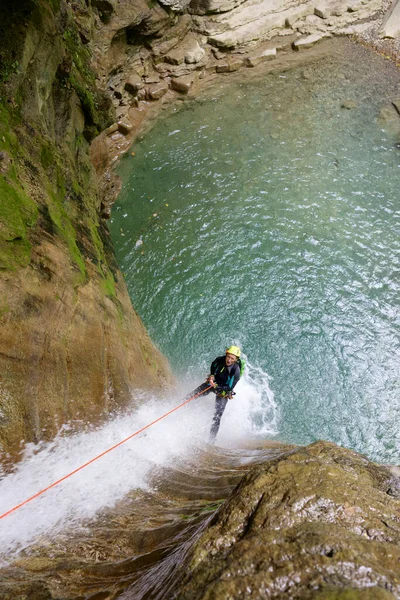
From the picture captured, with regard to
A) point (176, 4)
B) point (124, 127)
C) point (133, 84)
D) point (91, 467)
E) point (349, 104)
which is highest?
point (176, 4)

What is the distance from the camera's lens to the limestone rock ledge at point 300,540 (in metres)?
2.83

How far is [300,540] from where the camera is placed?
10.3ft

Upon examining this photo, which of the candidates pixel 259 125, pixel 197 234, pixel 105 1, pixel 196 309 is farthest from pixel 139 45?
pixel 196 309

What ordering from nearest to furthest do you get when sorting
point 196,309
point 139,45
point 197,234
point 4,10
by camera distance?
point 4,10
point 196,309
point 197,234
point 139,45

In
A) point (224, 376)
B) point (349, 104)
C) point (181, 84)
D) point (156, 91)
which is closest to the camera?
point (224, 376)

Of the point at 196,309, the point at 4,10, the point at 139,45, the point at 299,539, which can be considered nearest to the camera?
the point at 299,539

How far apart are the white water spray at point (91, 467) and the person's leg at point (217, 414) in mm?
204

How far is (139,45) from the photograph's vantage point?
15641 millimetres

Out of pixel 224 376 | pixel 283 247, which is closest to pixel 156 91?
pixel 283 247

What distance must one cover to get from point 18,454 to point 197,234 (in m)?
8.59

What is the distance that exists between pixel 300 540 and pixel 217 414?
5.64 metres

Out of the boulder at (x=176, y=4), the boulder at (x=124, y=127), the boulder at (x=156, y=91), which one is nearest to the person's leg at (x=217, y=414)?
the boulder at (x=124, y=127)

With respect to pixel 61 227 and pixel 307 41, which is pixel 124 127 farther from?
pixel 307 41

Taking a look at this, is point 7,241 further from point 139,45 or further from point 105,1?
point 139,45
